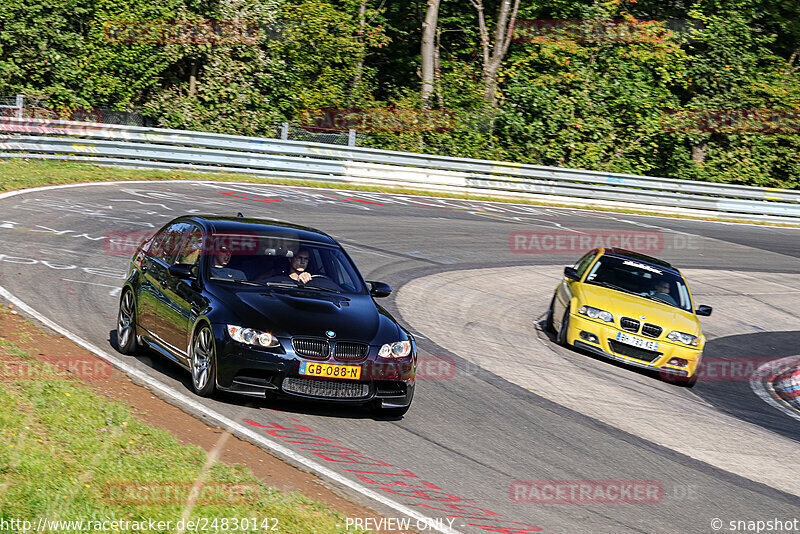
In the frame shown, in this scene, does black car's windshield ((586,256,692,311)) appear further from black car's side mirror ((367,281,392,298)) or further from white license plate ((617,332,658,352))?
black car's side mirror ((367,281,392,298))

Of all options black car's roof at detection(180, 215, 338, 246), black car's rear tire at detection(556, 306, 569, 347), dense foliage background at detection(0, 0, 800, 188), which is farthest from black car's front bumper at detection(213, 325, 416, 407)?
dense foliage background at detection(0, 0, 800, 188)

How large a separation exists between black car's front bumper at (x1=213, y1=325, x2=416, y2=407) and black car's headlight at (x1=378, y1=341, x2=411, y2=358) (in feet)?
0.40

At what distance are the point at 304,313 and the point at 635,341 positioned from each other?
5929 millimetres

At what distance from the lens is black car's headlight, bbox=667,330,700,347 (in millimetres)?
12773

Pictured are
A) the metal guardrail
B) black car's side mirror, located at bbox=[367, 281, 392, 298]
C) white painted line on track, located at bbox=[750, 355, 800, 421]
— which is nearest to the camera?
black car's side mirror, located at bbox=[367, 281, 392, 298]

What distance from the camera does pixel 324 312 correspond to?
848 cm

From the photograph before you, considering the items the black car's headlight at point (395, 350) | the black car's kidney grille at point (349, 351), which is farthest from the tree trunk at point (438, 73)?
the black car's kidney grille at point (349, 351)

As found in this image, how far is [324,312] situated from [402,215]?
16.0 metres

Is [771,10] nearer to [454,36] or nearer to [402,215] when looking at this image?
[454,36]

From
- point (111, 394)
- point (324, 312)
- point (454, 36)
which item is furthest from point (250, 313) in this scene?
point (454, 36)

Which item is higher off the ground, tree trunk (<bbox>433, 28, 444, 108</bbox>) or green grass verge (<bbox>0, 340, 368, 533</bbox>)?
tree trunk (<bbox>433, 28, 444, 108</bbox>)

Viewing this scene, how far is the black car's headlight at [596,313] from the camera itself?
42.4 ft

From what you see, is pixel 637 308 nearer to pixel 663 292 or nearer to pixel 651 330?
pixel 651 330

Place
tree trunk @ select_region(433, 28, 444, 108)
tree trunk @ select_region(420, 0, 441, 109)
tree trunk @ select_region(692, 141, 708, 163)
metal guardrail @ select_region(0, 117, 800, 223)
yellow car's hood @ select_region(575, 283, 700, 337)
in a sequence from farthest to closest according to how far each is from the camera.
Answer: tree trunk @ select_region(692, 141, 708, 163) < tree trunk @ select_region(420, 0, 441, 109) < tree trunk @ select_region(433, 28, 444, 108) < metal guardrail @ select_region(0, 117, 800, 223) < yellow car's hood @ select_region(575, 283, 700, 337)
